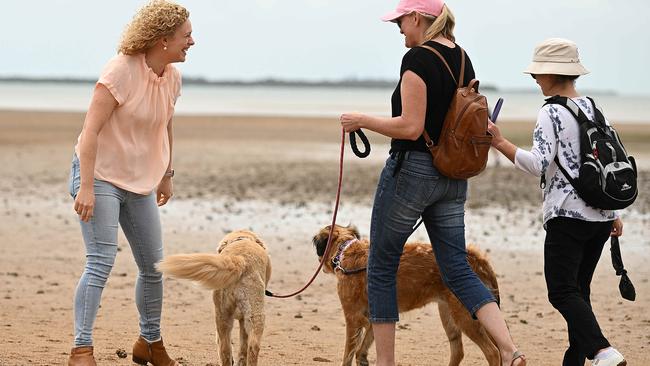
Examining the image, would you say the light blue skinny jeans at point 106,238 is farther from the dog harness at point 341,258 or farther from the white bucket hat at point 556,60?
the white bucket hat at point 556,60

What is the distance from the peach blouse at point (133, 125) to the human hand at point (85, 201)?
0.17 m

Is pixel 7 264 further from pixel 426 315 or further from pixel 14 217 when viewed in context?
pixel 426 315

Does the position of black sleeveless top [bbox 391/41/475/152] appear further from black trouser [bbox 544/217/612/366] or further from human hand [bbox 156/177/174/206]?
human hand [bbox 156/177/174/206]

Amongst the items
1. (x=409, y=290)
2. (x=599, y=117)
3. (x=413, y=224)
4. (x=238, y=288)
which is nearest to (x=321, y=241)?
(x=409, y=290)

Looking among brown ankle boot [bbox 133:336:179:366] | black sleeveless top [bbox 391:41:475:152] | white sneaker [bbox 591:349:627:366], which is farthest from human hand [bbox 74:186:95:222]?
white sneaker [bbox 591:349:627:366]

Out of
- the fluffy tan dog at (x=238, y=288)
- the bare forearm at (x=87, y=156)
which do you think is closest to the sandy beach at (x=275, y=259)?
the fluffy tan dog at (x=238, y=288)

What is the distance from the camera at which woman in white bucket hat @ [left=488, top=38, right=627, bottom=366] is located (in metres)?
5.20

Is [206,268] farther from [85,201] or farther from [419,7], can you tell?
[419,7]

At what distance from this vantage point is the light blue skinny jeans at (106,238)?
551 centimetres

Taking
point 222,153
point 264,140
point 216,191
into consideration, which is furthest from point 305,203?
point 264,140

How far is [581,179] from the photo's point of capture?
514 centimetres

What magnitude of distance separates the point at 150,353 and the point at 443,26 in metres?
2.50

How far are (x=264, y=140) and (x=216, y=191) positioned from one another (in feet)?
40.9

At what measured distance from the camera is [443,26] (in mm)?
5191
